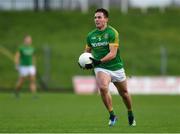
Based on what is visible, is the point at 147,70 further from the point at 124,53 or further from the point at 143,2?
the point at 143,2

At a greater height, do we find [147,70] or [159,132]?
[159,132]

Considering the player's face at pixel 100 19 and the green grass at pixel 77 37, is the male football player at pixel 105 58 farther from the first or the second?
the green grass at pixel 77 37

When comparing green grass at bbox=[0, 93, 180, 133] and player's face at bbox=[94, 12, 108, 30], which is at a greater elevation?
player's face at bbox=[94, 12, 108, 30]

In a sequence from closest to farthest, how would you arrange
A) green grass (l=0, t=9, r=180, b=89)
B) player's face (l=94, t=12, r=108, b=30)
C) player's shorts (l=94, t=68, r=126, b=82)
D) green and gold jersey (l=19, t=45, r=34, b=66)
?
player's face (l=94, t=12, r=108, b=30) → player's shorts (l=94, t=68, r=126, b=82) → green and gold jersey (l=19, t=45, r=34, b=66) → green grass (l=0, t=9, r=180, b=89)

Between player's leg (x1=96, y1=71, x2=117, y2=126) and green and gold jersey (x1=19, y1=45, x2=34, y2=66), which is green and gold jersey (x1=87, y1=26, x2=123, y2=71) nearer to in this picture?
player's leg (x1=96, y1=71, x2=117, y2=126)

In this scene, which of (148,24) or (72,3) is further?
(72,3)

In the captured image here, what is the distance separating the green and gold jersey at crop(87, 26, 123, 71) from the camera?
1703 centimetres

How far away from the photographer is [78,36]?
5297 cm

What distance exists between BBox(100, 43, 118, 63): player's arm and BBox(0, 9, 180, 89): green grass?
26217mm

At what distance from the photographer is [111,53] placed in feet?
55.5

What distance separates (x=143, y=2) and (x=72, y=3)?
5461 millimetres

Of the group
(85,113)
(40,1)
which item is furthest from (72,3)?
(85,113)

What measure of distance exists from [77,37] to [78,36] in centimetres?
30

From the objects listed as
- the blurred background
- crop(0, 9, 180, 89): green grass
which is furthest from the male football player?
crop(0, 9, 180, 89): green grass
